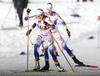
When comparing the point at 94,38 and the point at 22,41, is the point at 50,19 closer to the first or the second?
the point at 22,41

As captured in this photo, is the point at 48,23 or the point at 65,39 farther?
the point at 65,39

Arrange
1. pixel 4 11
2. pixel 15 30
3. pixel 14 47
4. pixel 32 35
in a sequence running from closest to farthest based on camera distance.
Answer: pixel 14 47
pixel 32 35
pixel 15 30
pixel 4 11

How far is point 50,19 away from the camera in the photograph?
8.44 m

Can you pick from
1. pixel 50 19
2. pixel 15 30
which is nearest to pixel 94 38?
pixel 15 30

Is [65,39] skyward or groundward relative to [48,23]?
groundward

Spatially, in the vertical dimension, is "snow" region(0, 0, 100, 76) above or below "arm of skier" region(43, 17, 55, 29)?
below

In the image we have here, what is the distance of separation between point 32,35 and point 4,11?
22.0 feet

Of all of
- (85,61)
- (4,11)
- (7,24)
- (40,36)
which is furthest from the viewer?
(4,11)

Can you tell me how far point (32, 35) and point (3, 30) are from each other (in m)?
2.48

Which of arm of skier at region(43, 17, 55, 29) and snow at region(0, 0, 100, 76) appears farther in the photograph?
snow at region(0, 0, 100, 76)

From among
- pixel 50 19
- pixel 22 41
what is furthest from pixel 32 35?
pixel 50 19

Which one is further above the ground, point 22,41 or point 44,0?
point 44,0

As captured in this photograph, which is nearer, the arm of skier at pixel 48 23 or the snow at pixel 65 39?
the arm of skier at pixel 48 23

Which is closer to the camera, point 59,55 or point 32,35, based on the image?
point 59,55
